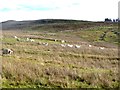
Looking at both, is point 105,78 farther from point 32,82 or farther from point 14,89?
point 14,89

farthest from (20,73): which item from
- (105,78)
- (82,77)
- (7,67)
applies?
(105,78)

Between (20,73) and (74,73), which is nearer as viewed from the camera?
(20,73)

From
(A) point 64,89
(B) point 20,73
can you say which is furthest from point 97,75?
(B) point 20,73

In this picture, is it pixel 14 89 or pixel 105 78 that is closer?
pixel 14 89

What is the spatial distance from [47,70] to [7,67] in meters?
2.06

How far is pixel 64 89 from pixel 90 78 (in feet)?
7.55

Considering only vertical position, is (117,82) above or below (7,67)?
below

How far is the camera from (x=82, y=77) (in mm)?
15375

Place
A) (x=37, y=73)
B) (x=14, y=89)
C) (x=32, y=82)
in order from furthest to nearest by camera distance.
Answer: (x=37, y=73) < (x=32, y=82) < (x=14, y=89)

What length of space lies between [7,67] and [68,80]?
3.12 metres

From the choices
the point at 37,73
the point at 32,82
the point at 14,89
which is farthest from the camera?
the point at 37,73

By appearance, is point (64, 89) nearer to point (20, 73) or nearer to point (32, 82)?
point (32, 82)

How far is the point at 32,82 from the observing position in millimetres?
13914

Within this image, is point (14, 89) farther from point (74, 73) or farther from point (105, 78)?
point (105, 78)
